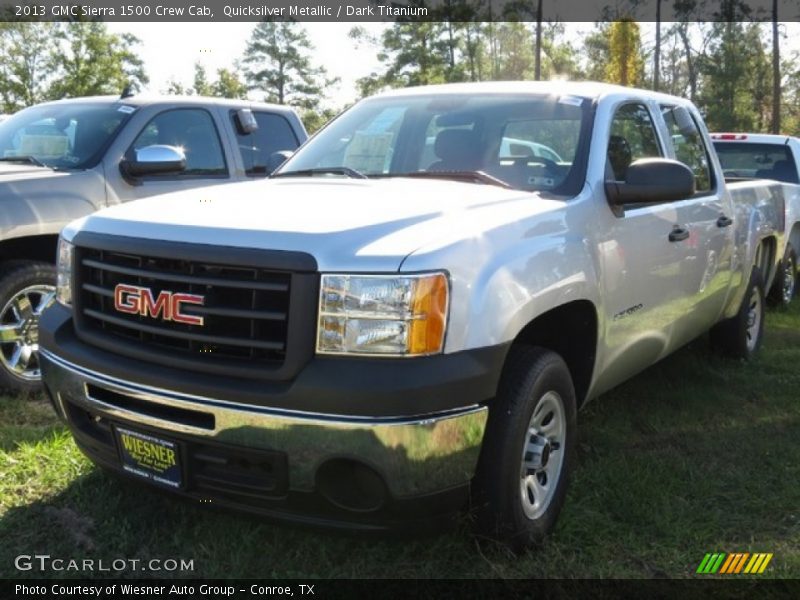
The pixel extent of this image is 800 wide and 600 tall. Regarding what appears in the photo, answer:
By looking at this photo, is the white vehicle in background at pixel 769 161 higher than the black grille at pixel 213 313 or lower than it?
higher

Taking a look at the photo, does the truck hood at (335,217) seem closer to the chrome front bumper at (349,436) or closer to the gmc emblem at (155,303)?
the gmc emblem at (155,303)

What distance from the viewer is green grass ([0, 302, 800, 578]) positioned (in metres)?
2.90

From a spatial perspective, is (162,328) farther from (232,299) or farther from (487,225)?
(487,225)

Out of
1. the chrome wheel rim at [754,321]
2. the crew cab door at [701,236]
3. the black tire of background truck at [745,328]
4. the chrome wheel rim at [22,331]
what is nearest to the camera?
the crew cab door at [701,236]

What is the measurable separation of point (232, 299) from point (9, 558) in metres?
1.36

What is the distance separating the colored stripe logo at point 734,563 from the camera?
2.96 m

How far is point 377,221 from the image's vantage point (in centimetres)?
265

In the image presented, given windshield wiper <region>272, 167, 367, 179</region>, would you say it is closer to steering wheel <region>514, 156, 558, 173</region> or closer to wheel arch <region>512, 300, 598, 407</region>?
steering wheel <region>514, 156, 558, 173</region>

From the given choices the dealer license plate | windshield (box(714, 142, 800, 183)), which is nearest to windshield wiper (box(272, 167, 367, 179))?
the dealer license plate

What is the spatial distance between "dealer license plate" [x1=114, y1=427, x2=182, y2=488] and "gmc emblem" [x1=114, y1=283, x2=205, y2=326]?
412 millimetres

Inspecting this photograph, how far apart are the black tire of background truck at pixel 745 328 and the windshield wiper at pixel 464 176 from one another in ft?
9.65

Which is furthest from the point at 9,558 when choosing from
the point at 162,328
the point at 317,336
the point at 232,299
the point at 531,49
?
the point at 531,49

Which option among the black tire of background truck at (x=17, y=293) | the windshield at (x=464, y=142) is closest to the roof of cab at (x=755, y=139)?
the windshield at (x=464, y=142)

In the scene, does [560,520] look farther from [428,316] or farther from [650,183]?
[650,183]
